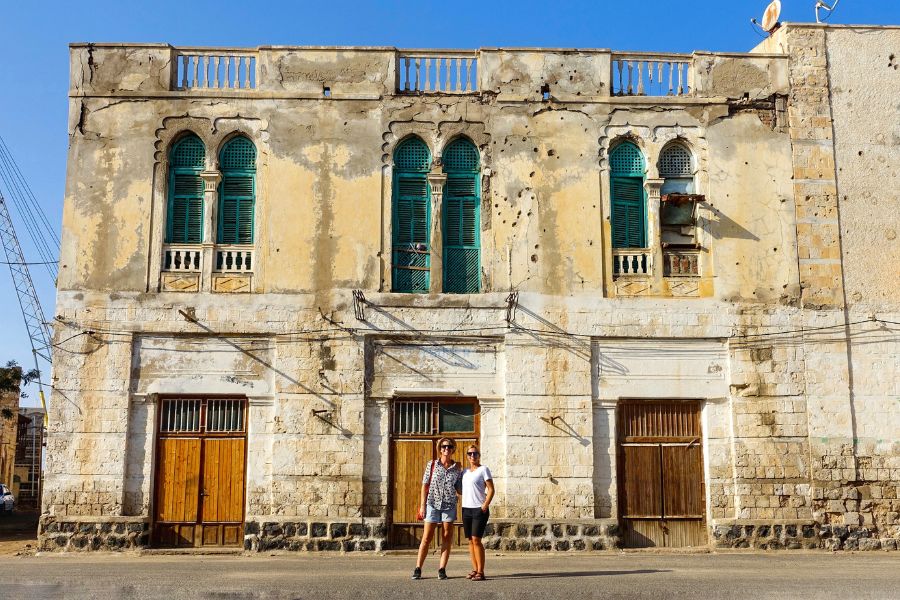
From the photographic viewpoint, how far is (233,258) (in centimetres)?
1620

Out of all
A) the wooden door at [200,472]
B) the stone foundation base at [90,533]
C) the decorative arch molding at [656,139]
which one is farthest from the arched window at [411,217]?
the stone foundation base at [90,533]

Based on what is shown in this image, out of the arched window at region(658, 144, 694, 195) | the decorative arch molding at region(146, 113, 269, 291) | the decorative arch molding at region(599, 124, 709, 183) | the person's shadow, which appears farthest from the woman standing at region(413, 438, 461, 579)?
the arched window at region(658, 144, 694, 195)

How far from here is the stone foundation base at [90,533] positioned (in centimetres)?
1523

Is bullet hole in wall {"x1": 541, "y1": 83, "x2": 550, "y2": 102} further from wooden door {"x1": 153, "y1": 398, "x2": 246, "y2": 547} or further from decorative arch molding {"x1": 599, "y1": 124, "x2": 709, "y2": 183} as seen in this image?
wooden door {"x1": 153, "y1": 398, "x2": 246, "y2": 547}

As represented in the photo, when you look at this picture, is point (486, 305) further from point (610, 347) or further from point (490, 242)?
point (610, 347)

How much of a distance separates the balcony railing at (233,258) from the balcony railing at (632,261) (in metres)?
6.23

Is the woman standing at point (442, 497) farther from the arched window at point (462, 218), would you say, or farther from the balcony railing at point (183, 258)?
the balcony railing at point (183, 258)

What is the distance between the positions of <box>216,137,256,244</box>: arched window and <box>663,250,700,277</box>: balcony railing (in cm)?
713

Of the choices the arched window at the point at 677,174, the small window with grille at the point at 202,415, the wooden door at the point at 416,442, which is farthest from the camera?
the arched window at the point at 677,174

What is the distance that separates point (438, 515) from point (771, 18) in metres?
11.7

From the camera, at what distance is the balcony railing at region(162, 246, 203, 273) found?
16.2 m

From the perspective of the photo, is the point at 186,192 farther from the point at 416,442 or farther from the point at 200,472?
the point at 416,442

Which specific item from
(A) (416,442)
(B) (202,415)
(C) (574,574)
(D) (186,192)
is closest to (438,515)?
(C) (574,574)

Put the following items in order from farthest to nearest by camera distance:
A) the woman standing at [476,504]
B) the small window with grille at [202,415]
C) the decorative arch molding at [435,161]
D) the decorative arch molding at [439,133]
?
the decorative arch molding at [439,133] < the decorative arch molding at [435,161] < the small window with grille at [202,415] < the woman standing at [476,504]
